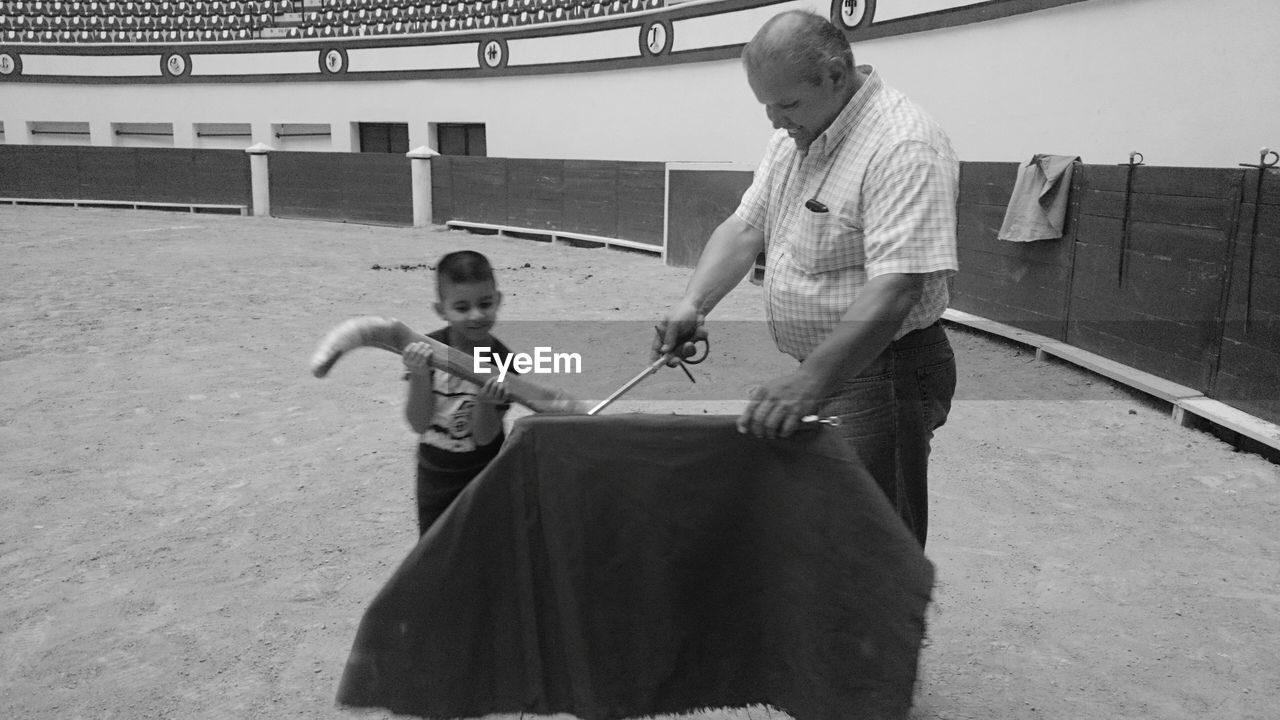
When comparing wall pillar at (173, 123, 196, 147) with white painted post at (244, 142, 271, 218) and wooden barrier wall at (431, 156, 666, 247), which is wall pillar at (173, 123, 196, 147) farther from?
wooden barrier wall at (431, 156, 666, 247)

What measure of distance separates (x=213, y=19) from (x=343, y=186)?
615cm

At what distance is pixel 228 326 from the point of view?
640cm

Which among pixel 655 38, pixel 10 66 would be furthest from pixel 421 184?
pixel 10 66

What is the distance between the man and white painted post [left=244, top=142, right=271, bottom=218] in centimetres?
1560

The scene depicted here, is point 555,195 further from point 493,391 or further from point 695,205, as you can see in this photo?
point 493,391

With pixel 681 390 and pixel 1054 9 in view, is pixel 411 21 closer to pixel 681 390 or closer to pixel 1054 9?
pixel 1054 9

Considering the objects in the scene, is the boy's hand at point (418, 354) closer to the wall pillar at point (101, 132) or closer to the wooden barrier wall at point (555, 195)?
the wooden barrier wall at point (555, 195)

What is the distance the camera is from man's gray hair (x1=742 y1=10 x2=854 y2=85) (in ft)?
5.10

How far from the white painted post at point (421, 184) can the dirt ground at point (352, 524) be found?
27.0ft

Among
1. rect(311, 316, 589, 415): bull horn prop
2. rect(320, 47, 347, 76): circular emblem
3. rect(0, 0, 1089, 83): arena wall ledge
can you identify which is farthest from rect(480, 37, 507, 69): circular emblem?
rect(311, 316, 589, 415): bull horn prop

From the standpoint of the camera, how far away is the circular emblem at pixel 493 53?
15.1 metres

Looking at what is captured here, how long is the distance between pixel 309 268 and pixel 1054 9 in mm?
6461

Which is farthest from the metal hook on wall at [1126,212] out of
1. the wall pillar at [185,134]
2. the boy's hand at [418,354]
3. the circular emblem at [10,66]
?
the circular emblem at [10,66]

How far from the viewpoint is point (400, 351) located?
1704 mm
